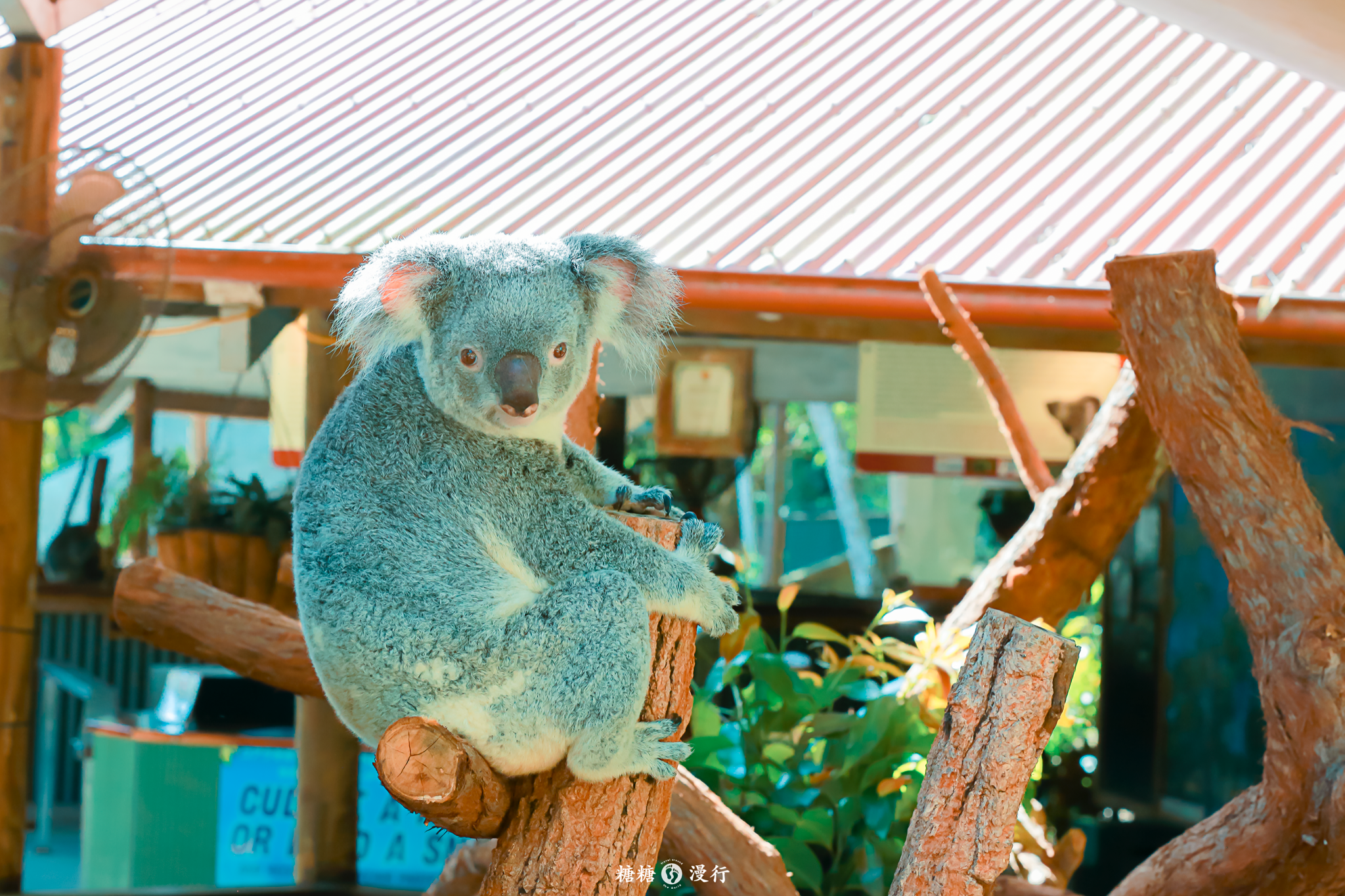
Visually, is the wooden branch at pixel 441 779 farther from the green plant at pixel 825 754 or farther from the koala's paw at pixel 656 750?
the green plant at pixel 825 754

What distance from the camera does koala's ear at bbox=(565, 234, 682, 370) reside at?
166 centimetres

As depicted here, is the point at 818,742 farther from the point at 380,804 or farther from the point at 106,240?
the point at 106,240

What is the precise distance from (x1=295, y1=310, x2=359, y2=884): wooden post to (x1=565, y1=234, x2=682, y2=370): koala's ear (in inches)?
77.0

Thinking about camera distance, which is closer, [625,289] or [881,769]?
[625,289]

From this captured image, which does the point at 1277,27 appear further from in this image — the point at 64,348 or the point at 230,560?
the point at 230,560

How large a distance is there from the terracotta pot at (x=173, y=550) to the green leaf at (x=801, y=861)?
2.33m

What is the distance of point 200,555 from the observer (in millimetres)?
3738

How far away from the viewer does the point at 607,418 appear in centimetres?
410

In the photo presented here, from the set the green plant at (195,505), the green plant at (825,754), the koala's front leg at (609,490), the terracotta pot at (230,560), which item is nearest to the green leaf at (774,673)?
the green plant at (825,754)

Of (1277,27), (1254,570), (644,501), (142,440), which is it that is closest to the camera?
(644,501)

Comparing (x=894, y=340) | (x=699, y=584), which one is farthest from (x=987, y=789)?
(x=894, y=340)

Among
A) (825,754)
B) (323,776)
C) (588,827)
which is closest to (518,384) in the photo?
(588,827)

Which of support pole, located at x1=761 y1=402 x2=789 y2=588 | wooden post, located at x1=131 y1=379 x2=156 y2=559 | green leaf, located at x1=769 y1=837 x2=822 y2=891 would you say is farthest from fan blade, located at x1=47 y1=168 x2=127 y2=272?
green leaf, located at x1=769 y1=837 x2=822 y2=891

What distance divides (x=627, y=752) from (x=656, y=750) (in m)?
0.05
